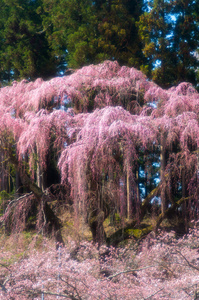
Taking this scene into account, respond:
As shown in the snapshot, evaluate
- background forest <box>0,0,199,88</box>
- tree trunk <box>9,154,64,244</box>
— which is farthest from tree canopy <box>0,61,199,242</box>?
background forest <box>0,0,199,88</box>

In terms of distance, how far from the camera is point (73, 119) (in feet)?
14.6

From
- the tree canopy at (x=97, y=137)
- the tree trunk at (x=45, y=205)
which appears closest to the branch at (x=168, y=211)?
the tree canopy at (x=97, y=137)

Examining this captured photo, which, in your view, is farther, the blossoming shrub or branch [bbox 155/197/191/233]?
branch [bbox 155/197/191/233]

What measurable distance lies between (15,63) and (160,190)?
17.3ft

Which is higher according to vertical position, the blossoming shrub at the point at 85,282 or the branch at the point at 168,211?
the branch at the point at 168,211

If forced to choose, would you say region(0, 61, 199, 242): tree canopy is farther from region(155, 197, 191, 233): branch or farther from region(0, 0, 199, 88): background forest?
region(0, 0, 199, 88): background forest

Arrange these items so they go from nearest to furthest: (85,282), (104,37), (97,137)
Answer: (85,282)
(97,137)
(104,37)

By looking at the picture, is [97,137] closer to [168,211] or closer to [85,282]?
[85,282]

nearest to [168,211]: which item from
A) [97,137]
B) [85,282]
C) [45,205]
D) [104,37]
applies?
[45,205]

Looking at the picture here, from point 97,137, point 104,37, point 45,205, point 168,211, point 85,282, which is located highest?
point 104,37

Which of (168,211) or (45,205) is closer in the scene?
(45,205)

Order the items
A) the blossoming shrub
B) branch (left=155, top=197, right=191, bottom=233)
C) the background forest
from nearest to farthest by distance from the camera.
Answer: the blossoming shrub < branch (left=155, top=197, right=191, bottom=233) < the background forest

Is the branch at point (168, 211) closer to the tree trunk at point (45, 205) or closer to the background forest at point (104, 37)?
the tree trunk at point (45, 205)

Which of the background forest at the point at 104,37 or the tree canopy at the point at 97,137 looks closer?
the tree canopy at the point at 97,137
